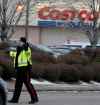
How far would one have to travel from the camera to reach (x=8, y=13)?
46.7m

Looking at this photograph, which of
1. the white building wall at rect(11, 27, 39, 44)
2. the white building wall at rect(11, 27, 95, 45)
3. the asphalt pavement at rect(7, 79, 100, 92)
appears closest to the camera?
the asphalt pavement at rect(7, 79, 100, 92)

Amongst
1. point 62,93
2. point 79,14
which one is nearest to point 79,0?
point 79,14

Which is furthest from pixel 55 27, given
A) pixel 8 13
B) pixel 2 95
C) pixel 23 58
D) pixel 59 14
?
pixel 2 95

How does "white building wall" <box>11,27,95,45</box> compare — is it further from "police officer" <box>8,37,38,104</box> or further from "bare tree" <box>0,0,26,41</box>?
"police officer" <box>8,37,38,104</box>

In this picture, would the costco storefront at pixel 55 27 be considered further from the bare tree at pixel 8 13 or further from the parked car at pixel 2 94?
the parked car at pixel 2 94

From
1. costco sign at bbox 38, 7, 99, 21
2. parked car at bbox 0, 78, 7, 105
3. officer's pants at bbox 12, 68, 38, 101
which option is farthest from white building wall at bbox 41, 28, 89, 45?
parked car at bbox 0, 78, 7, 105

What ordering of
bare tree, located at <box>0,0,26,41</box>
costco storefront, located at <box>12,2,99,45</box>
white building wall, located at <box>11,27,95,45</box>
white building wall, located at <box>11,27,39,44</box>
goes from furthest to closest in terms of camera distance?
white building wall, located at <box>11,27,95,45</box>
white building wall, located at <box>11,27,39,44</box>
costco storefront, located at <box>12,2,99,45</box>
bare tree, located at <box>0,0,26,41</box>

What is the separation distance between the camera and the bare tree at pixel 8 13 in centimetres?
4250

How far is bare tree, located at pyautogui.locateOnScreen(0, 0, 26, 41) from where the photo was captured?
42500 millimetres

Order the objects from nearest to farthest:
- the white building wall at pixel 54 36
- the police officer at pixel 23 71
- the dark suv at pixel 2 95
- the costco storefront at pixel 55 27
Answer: the dark suv at pixel 2 95 → the police officer at pixel 23 71 → the costco storefront at pixel 55 27 → the white building wall at pixel 54 36

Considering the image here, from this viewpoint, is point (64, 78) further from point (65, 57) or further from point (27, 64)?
point (27, 64)

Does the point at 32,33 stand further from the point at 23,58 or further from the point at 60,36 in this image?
the point at 23,58

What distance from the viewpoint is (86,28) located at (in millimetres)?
53469

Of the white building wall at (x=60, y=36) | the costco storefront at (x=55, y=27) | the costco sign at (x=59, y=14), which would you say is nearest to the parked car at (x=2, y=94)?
the costco storefront at (x=55, y=27)
